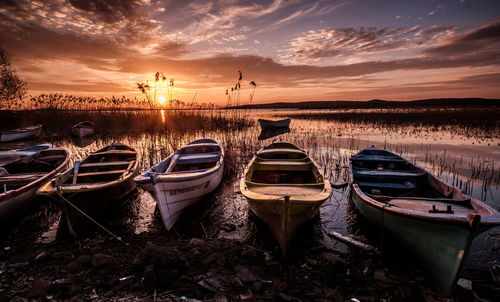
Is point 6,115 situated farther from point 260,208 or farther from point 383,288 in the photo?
point 383,288

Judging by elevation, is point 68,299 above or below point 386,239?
below

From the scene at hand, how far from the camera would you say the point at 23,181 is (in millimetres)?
6547

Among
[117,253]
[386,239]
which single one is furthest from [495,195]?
[117,253]

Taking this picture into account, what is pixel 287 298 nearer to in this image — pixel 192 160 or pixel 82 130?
pixel 192 160

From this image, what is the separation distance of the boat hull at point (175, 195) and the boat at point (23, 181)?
3.20 m

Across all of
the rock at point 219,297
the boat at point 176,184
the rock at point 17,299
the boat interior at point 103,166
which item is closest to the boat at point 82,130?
the boat interior at point 103,166

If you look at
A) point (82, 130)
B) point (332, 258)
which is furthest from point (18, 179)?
point (82, 130)

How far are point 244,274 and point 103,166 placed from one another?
21.6ft

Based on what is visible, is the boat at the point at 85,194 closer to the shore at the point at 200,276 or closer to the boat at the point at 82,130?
the shore at the point at 200,276

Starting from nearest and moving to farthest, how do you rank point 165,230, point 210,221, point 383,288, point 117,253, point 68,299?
point 68,299 < point 383,288 < point 117,253 < point 165,230 < point 210,221

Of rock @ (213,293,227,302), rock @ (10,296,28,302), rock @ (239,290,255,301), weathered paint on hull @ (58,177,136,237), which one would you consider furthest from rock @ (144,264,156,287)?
weathered paint on hull @ (58,177,136,237)

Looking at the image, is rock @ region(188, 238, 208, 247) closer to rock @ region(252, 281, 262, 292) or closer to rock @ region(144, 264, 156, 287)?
rock @ region(144, 264, 156, 287)

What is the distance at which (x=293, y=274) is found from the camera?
4.07 metres

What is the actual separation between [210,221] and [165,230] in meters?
1.17
